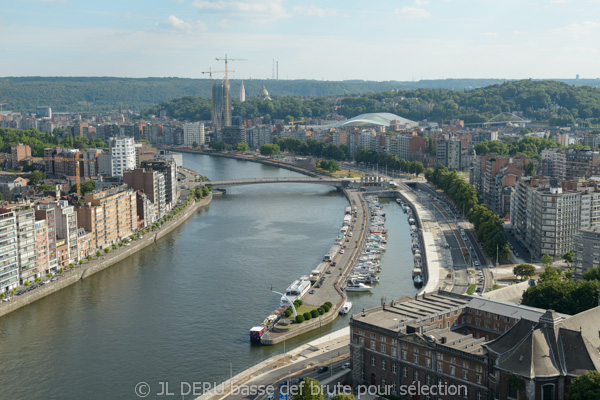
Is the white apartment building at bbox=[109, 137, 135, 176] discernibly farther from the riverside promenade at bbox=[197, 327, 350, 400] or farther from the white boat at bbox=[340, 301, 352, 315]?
→ the riverside promenade at bbox=[197, 327, 350, 400]

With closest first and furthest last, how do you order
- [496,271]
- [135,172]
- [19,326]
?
[19,326] < [496,271] < [135,172]

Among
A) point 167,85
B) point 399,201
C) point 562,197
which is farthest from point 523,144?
point 167,85

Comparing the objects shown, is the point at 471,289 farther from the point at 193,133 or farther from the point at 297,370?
the point at 193,133

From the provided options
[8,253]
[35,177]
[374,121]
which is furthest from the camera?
[374,121]

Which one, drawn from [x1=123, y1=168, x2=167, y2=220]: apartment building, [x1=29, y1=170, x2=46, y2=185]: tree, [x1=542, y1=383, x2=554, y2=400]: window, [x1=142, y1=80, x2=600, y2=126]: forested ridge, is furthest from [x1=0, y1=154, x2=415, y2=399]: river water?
[x1=142, y1=80, x2=600, y2=126]: forested ridge

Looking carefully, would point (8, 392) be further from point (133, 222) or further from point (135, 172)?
point (135, 172)

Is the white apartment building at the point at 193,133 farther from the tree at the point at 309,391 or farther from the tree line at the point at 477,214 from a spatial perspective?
the tree at the point at 309,391

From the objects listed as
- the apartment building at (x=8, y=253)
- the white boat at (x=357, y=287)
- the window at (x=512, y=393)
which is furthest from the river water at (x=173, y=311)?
the window at (x=512, y=393)

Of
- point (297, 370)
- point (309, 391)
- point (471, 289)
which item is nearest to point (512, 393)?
point (309, 391)
